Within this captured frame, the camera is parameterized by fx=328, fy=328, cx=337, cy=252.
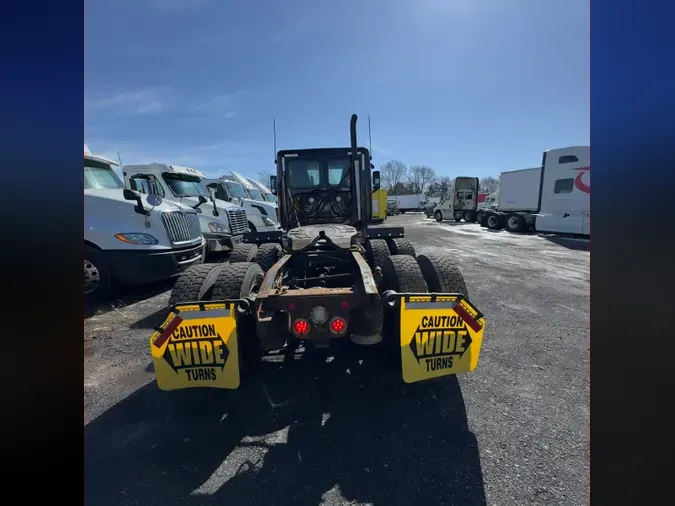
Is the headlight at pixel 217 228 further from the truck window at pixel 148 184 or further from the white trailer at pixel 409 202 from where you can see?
the white trailer at pixel 409 202

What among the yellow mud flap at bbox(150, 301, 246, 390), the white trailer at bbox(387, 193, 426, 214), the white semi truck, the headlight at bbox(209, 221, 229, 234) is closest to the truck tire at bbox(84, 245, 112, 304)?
the white semi truck

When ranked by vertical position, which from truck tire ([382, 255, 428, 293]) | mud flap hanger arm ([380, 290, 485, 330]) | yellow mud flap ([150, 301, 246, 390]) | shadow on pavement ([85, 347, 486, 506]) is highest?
truck tire ([382, 255, 428, 293])

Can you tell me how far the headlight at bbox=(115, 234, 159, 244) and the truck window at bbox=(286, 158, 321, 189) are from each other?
2.68 m

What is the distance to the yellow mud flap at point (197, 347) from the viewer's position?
2518mm

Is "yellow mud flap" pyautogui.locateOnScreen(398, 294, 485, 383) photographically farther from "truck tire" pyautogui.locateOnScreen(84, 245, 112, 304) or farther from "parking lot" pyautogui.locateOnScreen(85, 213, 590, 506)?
"truck tire" pyautogui.locateOnScreen(84, 245, 112, 304)

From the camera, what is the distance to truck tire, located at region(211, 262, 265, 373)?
2969 millimetres

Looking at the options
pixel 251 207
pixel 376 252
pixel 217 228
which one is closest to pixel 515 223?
pixel 251 207

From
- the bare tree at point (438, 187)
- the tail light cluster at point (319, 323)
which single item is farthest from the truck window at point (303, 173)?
the bare tree at point (438, 187)

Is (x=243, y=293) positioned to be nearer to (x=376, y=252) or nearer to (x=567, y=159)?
(x=376, y=252)

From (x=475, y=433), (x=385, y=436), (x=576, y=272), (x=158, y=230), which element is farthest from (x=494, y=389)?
(x=576, y=272)

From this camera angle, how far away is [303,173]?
5918 millimetres

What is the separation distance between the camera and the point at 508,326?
4625mm

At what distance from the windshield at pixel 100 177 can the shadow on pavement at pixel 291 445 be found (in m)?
4.89
